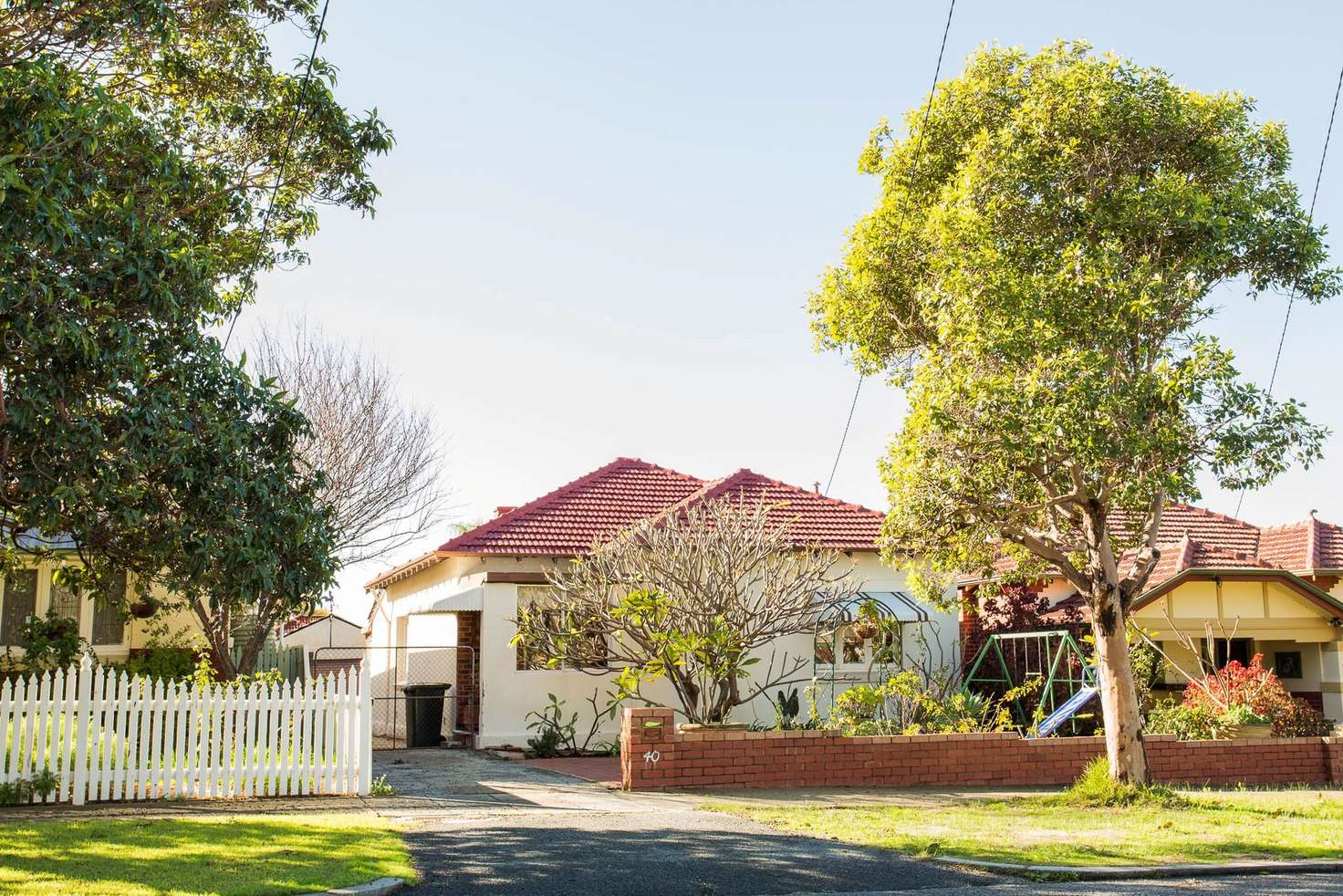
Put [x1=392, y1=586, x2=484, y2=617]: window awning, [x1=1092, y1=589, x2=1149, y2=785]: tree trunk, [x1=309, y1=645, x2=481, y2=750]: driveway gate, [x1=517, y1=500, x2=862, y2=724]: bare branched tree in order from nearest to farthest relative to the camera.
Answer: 1. [x1=1092, y1=589, x2=1149, y2=785]: tree trunk
2. [x1=517, y1=500, x2=862, y2=724]: bare branched tree
3. [x1=392, y1=586, x2=484, y2=617]: window awning
4. [x1=309, y1=645, x2=481, y2=750]: driveway gate

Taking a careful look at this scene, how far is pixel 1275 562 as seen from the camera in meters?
24.6

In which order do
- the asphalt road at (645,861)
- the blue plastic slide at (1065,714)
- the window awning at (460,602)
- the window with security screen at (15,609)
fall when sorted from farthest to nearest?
the window with security screen at (15,609) < the window awning at (460,602) < the blue plastic slide at (1065,714) < the asphalt road at (645,861)

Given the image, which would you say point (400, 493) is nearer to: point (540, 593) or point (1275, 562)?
point (540, 593)

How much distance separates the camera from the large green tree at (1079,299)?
40.5ft

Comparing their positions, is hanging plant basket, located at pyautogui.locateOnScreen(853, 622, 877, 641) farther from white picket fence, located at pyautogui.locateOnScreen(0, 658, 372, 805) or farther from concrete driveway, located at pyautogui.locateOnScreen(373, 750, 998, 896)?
white picket fence, located at pyautogui.locateOnScreen(0, 658, 372, 805)

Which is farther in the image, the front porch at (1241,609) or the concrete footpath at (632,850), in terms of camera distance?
the front porch at (1241,609)

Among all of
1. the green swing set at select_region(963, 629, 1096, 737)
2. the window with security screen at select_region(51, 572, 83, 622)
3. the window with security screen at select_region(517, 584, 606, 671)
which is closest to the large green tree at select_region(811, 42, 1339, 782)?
the green swing set at select_region(963, 629, 1096, 737)

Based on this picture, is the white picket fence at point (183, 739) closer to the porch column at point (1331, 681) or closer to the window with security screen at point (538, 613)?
the window with security screen at point (538, 613)

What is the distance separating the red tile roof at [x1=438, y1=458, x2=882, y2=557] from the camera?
64.2 feet

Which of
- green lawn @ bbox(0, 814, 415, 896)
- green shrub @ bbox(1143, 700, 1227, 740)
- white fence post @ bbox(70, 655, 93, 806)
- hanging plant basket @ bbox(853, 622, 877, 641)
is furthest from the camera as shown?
hanging plant basket @ bbox(853, 622, 877, 641)

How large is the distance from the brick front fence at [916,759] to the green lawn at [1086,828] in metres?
1.42

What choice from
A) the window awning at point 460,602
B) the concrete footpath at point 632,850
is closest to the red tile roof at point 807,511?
the window awning at point 460,602

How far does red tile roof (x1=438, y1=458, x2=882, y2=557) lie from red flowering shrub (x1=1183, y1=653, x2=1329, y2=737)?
5.59 meters

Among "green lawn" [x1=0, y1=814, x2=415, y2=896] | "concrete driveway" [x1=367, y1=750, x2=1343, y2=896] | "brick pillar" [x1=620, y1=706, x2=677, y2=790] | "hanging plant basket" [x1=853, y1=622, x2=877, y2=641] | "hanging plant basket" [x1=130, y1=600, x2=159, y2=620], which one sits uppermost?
"hanging plant basket" [x1=130, y1=600, x2=159, y2=620]
